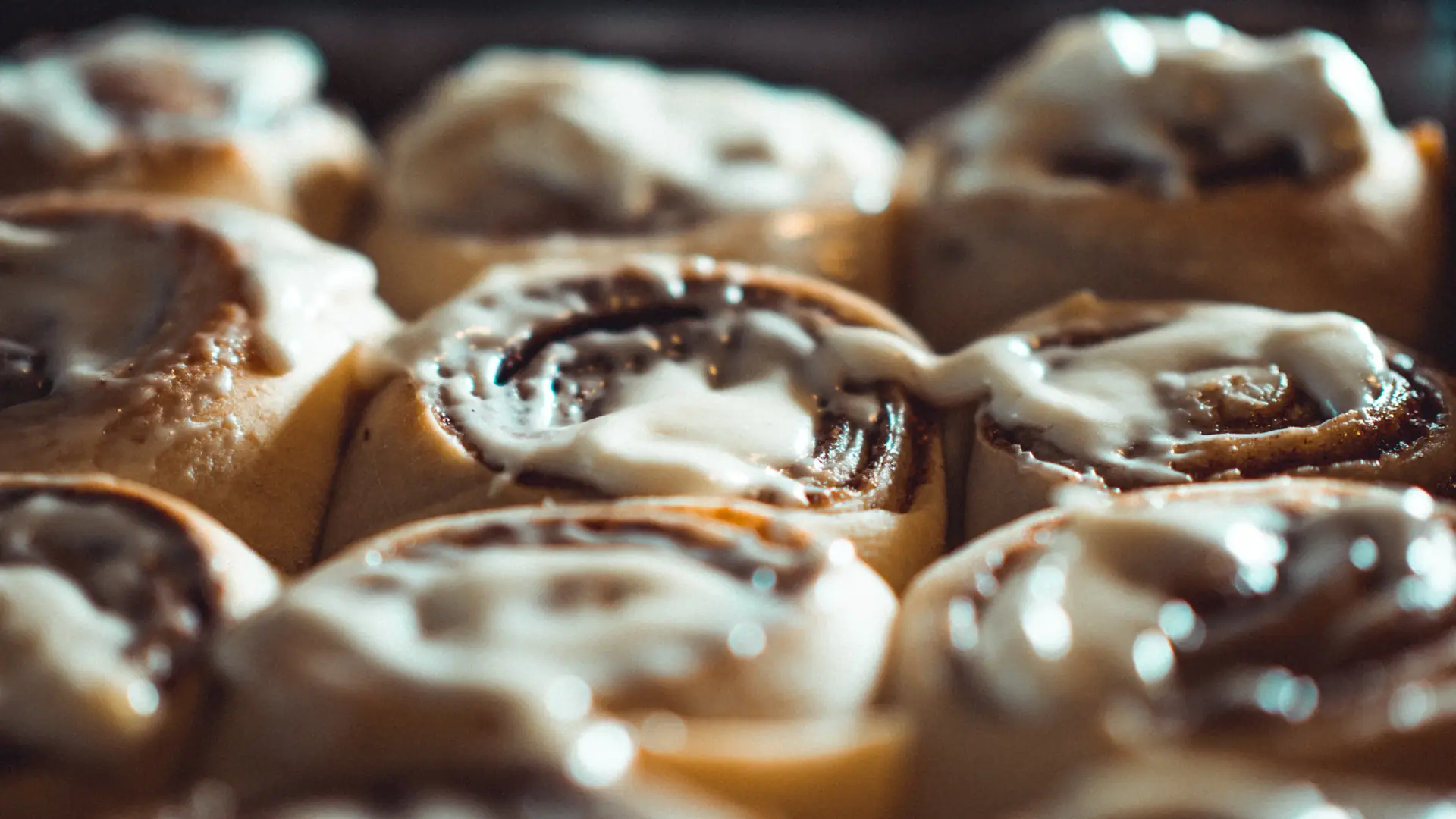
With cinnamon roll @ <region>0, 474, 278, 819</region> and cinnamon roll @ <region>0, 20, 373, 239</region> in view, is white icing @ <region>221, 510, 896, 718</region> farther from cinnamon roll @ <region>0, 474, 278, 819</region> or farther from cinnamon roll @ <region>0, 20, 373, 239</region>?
cinnamon roll @ <region>0, 20, 373, 239</region>

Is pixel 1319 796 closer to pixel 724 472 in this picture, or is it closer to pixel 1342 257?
pixel 724 472

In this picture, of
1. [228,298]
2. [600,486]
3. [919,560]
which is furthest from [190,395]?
[919,560]

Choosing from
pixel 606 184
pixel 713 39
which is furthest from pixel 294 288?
pixel 713 39

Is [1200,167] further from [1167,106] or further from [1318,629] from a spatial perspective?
[1318,629]

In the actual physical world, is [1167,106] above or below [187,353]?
above

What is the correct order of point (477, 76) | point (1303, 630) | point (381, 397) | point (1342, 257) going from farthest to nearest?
point (477, 76), point (1342, 257), point (381, 397), point (1303, 630)
